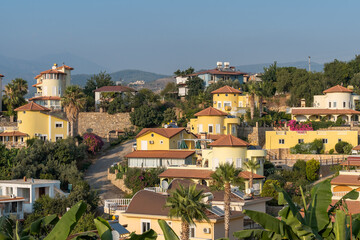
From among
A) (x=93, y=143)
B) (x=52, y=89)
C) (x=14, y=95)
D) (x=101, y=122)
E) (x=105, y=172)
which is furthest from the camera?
(x=52, y=89)

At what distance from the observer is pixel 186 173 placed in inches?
2121

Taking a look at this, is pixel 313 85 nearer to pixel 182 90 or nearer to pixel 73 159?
pixel 182 90

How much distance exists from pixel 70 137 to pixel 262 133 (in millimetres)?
19437

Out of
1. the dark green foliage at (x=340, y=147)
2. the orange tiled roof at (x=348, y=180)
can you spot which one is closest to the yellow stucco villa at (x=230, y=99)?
the dark green foliage at (x=340, y=147)

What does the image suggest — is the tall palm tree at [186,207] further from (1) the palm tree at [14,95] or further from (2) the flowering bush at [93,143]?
(1) the palm tree at [14,95]

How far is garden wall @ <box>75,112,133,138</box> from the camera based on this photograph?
253 ft

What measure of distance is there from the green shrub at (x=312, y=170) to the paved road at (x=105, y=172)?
51.8ft

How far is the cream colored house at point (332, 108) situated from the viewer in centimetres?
7156

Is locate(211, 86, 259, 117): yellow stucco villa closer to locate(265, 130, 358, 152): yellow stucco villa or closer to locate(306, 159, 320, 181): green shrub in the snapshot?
locate(265, 130, 358, 152): yellow stucco villa

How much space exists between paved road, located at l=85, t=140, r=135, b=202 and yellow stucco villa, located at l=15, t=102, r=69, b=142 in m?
5.24

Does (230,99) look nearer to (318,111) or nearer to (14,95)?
(318,111)

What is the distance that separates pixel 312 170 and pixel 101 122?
29.6m

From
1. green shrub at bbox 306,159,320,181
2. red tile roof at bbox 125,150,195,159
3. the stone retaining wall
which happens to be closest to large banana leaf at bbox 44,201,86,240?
the stone retaining wall

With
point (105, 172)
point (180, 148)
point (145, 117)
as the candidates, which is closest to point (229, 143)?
point (180, 148)
